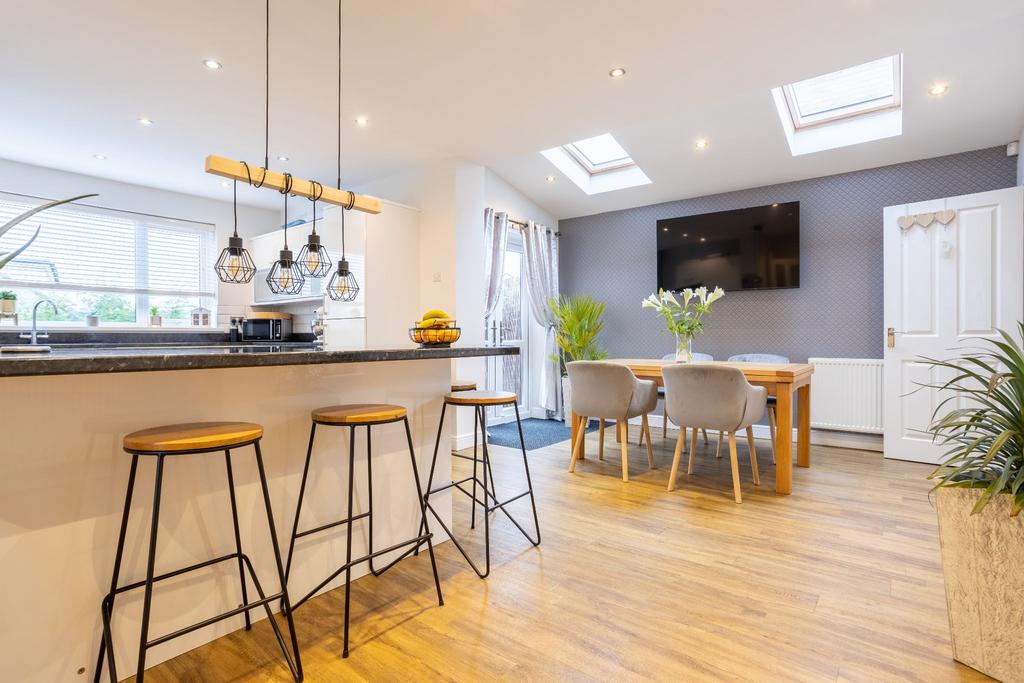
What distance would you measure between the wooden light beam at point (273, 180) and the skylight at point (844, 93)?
357 cm

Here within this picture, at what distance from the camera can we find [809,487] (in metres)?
3.43

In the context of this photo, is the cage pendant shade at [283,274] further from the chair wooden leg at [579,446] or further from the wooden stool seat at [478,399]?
the chair wooden leg at [579,446]

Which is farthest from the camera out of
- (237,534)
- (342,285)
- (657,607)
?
(342,285)

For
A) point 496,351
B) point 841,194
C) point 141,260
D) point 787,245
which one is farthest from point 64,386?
point 841,194

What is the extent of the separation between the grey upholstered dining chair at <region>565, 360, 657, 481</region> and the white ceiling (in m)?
1.81

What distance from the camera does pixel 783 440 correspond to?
3256 millimetres

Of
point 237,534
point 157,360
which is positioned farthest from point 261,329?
point 157,360

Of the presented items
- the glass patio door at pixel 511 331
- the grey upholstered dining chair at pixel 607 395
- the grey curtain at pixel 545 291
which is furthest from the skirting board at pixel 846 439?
the grey curtain at pixel 545 291

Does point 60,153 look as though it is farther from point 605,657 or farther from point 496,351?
point 605,657

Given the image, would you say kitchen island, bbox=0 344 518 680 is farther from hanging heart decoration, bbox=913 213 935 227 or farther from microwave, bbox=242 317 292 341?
hanging heart decoration, bbox=913 213 935 227

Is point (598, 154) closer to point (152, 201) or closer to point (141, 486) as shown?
point (152, 201)

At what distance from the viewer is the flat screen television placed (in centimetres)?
482

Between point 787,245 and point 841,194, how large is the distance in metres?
0.62

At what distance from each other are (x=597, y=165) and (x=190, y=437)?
16.7 feet
